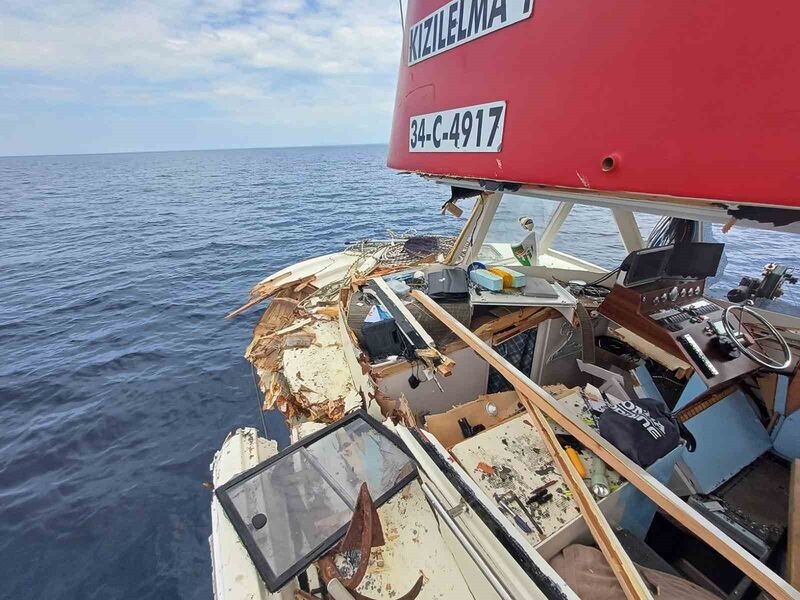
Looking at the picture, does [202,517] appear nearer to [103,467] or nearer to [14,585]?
[14,585]

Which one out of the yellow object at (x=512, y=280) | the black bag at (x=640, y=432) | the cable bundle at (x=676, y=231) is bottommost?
the black bag at (x=640, y=432)

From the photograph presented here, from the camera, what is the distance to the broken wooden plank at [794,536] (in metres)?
1.89

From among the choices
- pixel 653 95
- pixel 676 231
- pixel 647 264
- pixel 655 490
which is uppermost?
pixel 653 95

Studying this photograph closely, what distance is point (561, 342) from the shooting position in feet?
13.8

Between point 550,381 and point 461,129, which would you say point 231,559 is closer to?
point 461,129

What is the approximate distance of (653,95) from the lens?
1.21 meters

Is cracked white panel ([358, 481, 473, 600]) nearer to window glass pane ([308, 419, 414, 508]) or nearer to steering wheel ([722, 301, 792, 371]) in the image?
window glass pane ([308, 419, 414, 508])

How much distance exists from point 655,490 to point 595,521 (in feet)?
1.25

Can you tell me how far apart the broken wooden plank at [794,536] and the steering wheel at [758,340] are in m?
0.87

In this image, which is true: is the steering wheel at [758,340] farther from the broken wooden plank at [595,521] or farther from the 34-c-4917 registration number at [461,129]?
the 34-c-4917 registration number at [461,129]

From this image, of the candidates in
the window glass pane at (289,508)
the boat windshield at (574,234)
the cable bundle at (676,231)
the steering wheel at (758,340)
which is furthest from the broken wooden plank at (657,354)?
the window glass pane at (289,508)

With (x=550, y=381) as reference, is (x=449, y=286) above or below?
above

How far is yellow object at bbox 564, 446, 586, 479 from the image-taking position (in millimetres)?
2344

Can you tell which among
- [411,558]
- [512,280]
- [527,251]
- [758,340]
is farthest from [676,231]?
[411,558]
